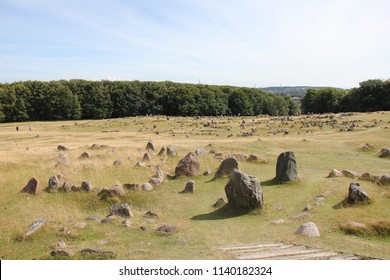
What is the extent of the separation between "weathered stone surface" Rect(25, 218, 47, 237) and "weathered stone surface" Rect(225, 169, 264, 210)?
29.7 feet

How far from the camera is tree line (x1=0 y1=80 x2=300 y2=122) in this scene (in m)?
97.5

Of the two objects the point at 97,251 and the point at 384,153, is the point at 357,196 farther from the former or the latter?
the point at 384,153

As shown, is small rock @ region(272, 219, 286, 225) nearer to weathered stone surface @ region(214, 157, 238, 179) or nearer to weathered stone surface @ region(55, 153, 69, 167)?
weathered stone surface @ region(214, 157, 238, 179)

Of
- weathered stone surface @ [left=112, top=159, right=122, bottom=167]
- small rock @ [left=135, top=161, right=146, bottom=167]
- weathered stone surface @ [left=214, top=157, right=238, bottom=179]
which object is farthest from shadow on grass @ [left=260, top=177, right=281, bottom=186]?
weathered stone surface @ [left=112, top=159, right=122, bottom=167]

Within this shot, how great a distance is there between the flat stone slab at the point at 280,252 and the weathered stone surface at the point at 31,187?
13.1m

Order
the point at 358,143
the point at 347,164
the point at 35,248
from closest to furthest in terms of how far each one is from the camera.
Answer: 1. the point at 35,248
2. the point at 347,164
3. the point at 358,143

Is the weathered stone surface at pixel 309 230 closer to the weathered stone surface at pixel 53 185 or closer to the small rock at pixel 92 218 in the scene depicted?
the small rock at pixel 92 218

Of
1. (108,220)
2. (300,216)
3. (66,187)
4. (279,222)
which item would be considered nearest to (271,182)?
(300,216)

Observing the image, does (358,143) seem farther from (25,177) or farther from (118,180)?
(25,177)

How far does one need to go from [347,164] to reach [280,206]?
13645 millimetres

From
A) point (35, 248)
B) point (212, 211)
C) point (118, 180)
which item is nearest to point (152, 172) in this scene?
point (118, 180)

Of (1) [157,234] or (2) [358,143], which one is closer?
(1) [157,234]

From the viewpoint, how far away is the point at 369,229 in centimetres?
1592

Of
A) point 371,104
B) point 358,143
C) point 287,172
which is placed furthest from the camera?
point 371,104
